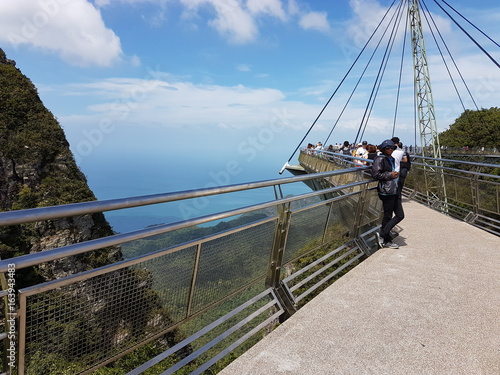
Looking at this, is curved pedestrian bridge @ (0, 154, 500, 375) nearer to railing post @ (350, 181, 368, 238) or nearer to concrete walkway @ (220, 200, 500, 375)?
concrete walkway @ (220, 200, 500, 375)


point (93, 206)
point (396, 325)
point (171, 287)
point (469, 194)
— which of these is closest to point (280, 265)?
point (396, 325)

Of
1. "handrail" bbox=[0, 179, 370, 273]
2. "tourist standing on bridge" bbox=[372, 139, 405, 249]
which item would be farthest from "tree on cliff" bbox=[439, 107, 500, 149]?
"handrail" bbox=[0, 179, 370, 273]

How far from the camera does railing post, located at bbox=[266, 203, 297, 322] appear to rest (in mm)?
3969

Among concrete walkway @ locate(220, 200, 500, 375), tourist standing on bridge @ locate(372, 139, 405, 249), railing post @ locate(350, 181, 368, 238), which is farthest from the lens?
tourist standing on bridge @ locate(372, 139, 405, 249)

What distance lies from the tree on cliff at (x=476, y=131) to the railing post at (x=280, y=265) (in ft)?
213

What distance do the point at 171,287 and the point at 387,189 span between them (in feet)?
15.0

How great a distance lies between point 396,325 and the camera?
3.57 meters

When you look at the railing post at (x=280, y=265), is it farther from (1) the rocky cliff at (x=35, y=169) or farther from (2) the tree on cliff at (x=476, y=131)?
(2) the tree on cliff at (x=476, y=131)

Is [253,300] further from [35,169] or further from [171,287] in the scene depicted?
[35,169]

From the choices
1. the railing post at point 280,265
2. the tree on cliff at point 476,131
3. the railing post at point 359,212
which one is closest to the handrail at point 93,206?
the railing post at point 280,265

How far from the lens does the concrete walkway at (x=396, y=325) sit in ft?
9.51

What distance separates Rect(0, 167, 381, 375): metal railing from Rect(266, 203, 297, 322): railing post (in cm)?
1

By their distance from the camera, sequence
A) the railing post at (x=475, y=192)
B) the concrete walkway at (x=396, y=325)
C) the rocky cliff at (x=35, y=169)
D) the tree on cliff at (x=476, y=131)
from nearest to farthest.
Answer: the concrete walkway at (x=396, y=325)
the railing post at (x=475, y=192)
the rocky cliff at (x=35, y=169)
the tree on cliff at (x=476, y=131)

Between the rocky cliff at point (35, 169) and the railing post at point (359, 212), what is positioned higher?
the rocky cliff at point (35, 169)
